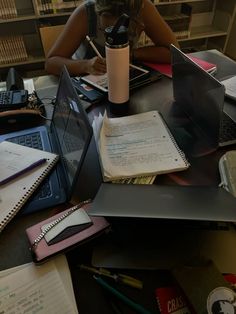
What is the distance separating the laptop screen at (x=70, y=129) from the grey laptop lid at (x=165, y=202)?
0.35ft

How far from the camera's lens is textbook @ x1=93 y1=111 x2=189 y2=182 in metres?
0.75

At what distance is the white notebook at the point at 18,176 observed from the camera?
0.69 m

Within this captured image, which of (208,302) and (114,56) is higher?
(114,56)

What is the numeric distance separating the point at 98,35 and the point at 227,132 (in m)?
0.99

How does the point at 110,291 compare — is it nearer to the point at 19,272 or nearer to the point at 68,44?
the point at 19,272

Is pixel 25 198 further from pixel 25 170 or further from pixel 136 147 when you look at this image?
pixel 136 147

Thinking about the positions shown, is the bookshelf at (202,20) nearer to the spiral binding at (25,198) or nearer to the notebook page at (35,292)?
the spiral binding at (25,198)

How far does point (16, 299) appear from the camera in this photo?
525 mm

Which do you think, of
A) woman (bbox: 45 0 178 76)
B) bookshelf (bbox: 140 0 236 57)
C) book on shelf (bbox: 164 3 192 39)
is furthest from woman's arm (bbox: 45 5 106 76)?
book on shelf (bbox: 164 3 192 39)

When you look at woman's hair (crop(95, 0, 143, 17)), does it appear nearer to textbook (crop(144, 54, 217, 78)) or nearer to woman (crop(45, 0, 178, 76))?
woman (crop(45, 0, 178, 76))

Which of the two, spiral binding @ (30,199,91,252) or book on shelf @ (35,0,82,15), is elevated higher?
book on shelf @ (35,0,82,15)

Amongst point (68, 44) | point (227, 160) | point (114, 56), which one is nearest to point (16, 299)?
point (227, 160)

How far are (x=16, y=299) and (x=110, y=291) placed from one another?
190 mm

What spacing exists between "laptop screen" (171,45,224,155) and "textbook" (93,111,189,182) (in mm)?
119
